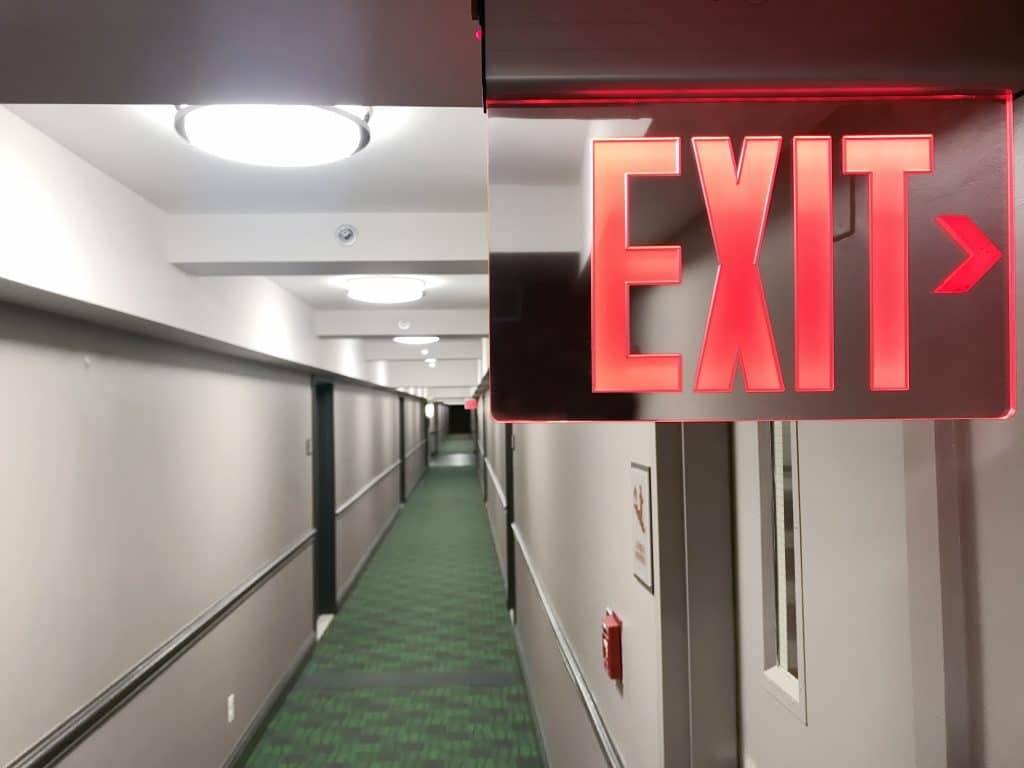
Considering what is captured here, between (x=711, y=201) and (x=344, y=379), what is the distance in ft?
22.7

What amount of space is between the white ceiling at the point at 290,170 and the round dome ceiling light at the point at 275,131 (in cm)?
15

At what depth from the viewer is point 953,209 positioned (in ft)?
2.15

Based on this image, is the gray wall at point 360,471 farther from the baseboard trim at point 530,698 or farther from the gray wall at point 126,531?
the gray wall at point 126,531

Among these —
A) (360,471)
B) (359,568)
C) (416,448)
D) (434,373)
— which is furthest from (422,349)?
(416,448)

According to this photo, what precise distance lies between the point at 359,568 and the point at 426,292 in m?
4.31

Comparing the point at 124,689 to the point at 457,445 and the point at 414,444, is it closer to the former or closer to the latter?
the point at 414,444

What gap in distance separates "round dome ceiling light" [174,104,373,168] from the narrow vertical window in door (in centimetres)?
123

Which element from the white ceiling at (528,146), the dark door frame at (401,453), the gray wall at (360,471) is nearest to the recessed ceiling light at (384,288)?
the gray wall at (360,471)

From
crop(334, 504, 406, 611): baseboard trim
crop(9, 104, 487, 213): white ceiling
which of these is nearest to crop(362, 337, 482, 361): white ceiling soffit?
crop(334, 504, 406, 611): baseboard trim

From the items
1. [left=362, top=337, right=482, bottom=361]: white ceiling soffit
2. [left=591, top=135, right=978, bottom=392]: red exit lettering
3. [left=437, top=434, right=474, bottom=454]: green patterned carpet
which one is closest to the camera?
→ [left=591, top=135, right=978, bottom=392]: red exit lettering

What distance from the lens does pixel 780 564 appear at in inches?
55.1

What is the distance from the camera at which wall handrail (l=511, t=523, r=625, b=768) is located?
2053 millimetres

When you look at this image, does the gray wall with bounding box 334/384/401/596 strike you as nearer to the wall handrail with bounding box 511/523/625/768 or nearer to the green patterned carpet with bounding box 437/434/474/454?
the wall handrail with bounding box 511/523/625/768

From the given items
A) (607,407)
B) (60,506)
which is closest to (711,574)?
(607,407)
